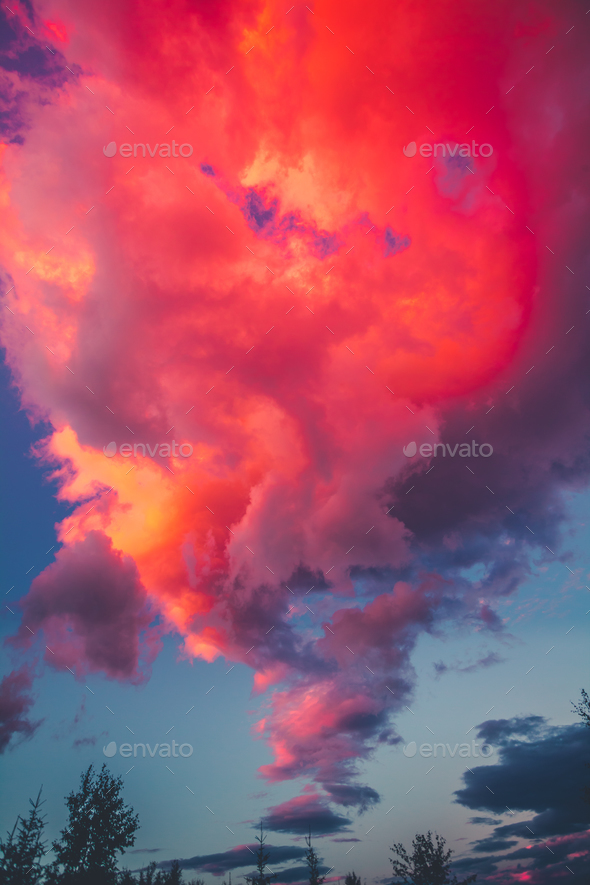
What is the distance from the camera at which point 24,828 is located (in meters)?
34.1

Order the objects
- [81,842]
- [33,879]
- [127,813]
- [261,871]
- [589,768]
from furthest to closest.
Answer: [261,871], [127,813], [81,842], [33,879], [589,768]

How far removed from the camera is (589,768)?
28578 mm

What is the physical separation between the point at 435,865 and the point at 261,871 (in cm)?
1922

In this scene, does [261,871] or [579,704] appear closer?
[579,704]

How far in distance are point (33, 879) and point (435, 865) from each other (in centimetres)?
2988

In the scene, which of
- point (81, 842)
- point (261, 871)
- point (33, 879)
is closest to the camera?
point (33, 879)

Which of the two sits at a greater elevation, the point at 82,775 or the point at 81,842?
the point at 82,775

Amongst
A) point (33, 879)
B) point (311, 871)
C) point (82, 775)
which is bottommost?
point (311, 871)

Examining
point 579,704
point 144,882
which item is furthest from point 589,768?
point 144,882

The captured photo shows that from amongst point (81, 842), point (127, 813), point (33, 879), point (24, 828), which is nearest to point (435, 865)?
point (127, 813)

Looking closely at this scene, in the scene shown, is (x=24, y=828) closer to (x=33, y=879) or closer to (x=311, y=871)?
(x=33, y=879)

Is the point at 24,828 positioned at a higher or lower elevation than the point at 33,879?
higher

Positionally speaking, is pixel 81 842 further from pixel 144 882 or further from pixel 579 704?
pixel 579 704

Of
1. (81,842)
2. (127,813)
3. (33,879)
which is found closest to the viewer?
(33,879)
